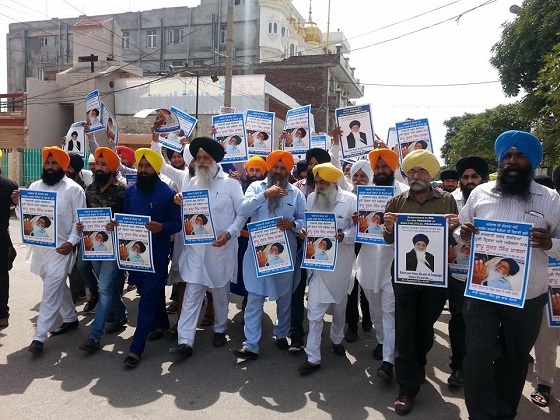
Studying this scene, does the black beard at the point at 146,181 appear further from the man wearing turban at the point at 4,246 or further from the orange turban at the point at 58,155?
the man wearing turban at the point at 4,246

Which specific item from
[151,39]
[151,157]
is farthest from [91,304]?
[151,39]

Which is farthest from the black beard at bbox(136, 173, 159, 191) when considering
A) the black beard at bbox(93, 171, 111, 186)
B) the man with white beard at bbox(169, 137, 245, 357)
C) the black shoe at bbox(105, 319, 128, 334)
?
the black shoe at bbox(105, 319, 128, 334)

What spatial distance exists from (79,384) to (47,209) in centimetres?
169

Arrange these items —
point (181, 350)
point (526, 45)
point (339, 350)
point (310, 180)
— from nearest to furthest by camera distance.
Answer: point (181, 350) < point (339, 350) < point (310, 180) < point (526, 45)

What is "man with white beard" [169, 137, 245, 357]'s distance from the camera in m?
4.49

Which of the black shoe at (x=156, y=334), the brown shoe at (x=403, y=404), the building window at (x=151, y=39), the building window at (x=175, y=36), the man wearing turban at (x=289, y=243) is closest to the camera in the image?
the brown shoe at (x=403, y=404)

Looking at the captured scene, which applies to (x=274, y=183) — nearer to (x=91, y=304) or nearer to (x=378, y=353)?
(x=378, y=353)

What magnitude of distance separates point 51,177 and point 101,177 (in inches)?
18.8

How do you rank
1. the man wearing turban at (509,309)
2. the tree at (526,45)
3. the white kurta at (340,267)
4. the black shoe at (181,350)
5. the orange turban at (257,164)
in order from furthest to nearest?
the tree at (526,45), the orange turban at (257,164), the black shoe at (181,350), the white kurta at (340,267), the man wearing turban at (509,309)

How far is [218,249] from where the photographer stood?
4656mm

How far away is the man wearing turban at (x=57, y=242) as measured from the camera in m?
4.49

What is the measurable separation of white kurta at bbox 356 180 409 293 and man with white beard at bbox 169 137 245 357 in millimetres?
1279

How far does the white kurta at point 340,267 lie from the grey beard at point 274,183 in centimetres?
31

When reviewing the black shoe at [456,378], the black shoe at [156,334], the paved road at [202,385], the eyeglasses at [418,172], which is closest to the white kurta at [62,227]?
the paved road at [202,385]
